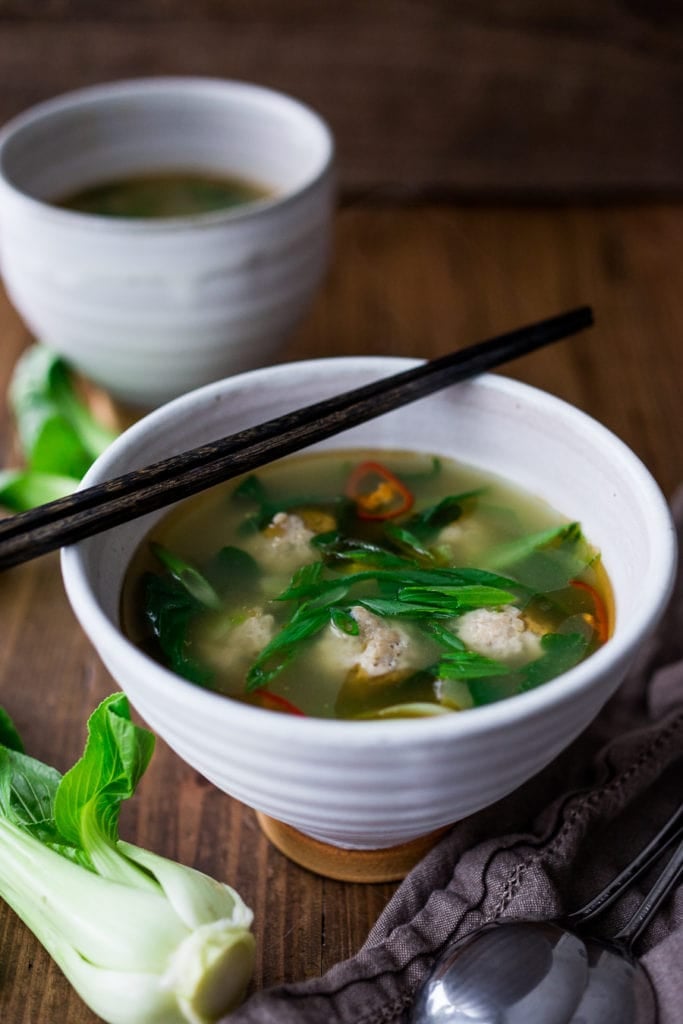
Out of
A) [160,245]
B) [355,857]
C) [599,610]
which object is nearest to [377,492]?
Answer: [599,610]

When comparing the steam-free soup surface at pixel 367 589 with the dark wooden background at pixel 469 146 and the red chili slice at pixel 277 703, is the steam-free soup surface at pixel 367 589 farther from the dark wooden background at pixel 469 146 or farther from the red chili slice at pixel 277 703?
the dark wooden background at pixel 469 146

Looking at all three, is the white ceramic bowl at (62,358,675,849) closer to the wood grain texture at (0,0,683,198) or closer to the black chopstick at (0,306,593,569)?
the black chopstick at (0,306,593,569)

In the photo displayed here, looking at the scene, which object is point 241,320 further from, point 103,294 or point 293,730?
point 293,730

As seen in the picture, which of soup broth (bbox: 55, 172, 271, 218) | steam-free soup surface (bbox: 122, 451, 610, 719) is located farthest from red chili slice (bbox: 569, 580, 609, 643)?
soup broth (bbox: 55, 172, 271, 218)

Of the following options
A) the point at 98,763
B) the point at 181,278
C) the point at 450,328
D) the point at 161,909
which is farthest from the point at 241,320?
the point at 161,909

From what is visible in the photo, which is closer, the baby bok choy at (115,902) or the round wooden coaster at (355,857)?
the baby bok choy at (115,902)

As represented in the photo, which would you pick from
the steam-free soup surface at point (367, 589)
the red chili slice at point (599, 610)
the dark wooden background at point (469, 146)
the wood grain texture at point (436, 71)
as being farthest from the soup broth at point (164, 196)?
the red chili slice at point (599, 610)
